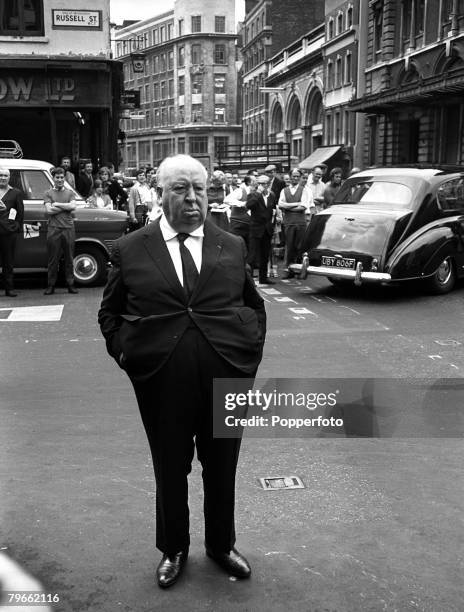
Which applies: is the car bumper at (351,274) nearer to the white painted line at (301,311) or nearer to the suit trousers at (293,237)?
the white painted line at (301,311)

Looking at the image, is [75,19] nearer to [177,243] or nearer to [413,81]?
[413,81]

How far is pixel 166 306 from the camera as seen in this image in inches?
132

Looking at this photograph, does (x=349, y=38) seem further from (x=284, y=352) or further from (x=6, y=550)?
(x=6, y=550)

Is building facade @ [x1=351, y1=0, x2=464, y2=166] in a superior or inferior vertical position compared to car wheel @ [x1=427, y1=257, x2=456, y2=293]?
superior

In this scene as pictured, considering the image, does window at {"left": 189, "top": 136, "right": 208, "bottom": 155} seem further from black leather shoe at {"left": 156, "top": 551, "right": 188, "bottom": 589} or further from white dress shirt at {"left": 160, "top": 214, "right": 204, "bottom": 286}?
black leather shoe at {"left": 156, "top": 551, "right": 188, "bottom": 589}

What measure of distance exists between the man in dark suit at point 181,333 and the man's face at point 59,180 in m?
8.90

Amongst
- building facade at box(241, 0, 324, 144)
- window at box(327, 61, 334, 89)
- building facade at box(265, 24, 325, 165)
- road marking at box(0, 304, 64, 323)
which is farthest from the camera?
building facade at box(241, 0, 324, 144)

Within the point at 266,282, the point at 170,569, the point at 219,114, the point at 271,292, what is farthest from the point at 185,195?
the point at 219,114

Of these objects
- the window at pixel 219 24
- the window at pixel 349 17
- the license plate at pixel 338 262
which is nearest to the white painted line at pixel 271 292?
the license plate at pixel 338 262

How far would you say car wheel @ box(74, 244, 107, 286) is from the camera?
12855mm

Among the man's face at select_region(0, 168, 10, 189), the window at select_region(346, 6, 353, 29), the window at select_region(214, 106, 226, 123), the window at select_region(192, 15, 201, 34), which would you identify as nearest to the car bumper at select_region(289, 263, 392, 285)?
the man's face at select_region(0, 168, 10, 189)

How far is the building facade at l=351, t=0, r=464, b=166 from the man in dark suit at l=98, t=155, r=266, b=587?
23186mm

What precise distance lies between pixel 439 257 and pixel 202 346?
880cm

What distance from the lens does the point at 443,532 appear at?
13.2ft
